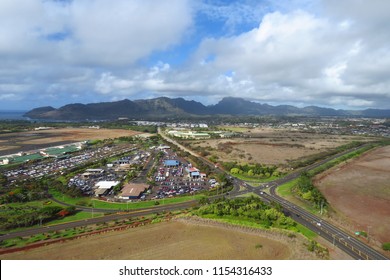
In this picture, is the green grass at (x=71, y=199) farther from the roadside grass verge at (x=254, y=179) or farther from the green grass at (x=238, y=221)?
the roadside grass verge at (x=254, y=179)

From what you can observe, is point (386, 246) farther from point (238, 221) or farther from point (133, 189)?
point (133, 189)

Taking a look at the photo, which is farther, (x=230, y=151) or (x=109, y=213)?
(x=230, y=151)

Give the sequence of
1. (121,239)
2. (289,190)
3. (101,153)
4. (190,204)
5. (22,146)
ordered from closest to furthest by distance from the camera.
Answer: (121,239)
(190,204)
(289,190)
(101,153)
(22,146)

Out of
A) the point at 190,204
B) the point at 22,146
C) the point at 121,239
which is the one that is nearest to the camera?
the point at 121,239

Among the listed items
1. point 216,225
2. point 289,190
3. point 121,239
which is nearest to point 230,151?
point 289,190

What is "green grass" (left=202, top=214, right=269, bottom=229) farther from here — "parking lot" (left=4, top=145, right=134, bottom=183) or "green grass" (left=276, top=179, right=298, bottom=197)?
"parking lot" (left=4, top=145, right=134, bottom=183)

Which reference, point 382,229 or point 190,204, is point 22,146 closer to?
point 190,204

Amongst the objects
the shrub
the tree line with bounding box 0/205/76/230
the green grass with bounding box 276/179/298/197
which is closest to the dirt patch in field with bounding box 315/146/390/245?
the shrub
